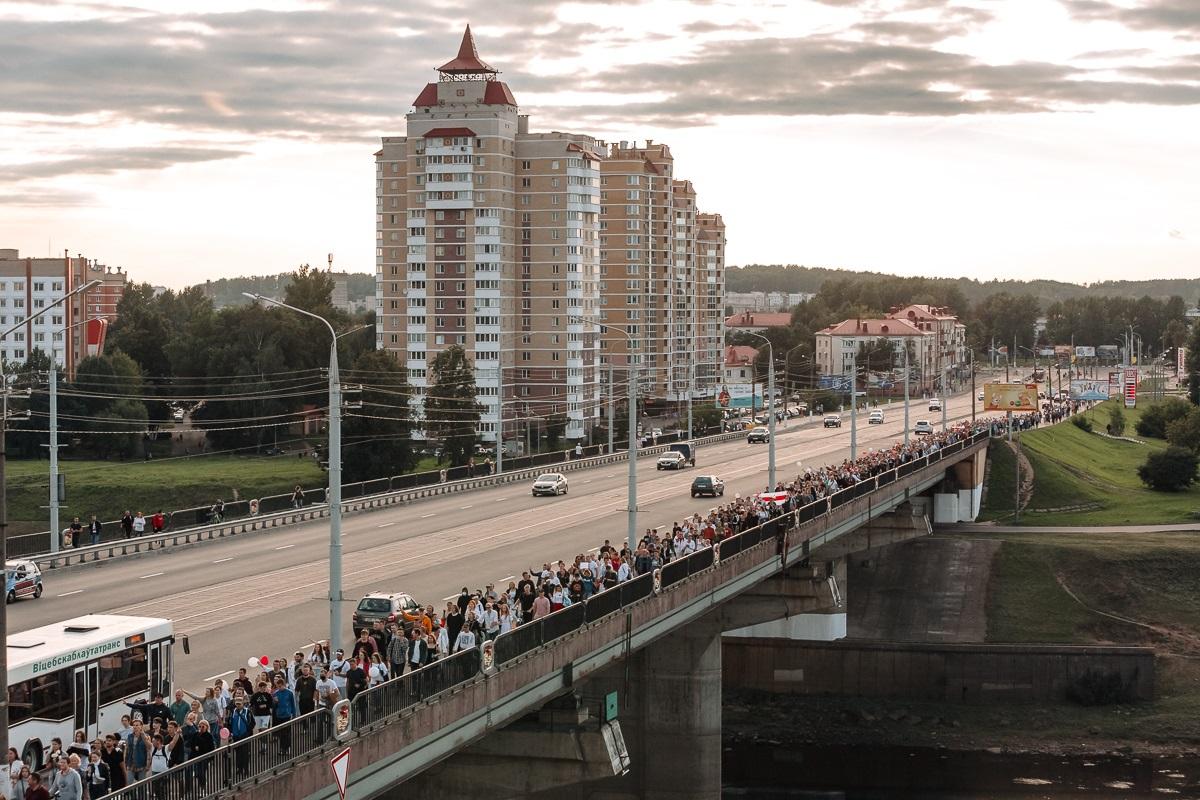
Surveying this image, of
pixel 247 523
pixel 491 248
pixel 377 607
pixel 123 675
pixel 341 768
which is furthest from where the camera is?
pixel 491 248

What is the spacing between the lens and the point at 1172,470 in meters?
105

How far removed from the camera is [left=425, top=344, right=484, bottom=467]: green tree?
112m

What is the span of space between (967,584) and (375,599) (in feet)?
154

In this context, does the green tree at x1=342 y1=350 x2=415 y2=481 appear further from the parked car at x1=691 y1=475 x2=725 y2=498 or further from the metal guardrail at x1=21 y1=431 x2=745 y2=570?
the parked car at x1=691 y1=475 x2=725 y2=498

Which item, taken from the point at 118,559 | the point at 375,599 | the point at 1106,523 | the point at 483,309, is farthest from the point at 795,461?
the point at 375,599

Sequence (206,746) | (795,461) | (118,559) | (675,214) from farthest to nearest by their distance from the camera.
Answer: (675,214)
(795,461)
(118,559)
(206,746)

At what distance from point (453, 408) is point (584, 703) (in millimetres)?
81914

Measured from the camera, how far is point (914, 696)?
66.3 metres

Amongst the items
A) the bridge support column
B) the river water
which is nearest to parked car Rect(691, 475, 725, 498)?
the river water

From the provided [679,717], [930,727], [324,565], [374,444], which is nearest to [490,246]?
[374,444]

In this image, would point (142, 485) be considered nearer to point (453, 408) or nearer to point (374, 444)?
point (374, 444)

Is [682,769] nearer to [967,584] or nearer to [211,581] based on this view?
[211,581]

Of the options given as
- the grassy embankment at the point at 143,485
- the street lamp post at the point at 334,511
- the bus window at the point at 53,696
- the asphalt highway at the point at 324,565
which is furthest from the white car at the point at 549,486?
the bus window at the point at 53,696

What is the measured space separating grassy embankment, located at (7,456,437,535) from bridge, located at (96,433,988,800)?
6140 centimetres
